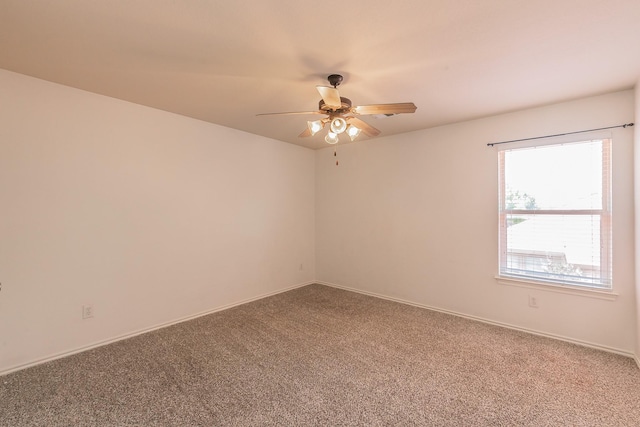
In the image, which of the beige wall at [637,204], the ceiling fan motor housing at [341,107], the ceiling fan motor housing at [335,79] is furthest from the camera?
the beige wall at [637,204]

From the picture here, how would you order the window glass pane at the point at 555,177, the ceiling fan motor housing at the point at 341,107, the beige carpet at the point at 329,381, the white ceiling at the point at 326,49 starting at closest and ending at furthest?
1. the white ceiling at the point at 326,49
2. the beige carpet at the point at 329,381
3. the ceiling fan motor housing at the point at 341,107
4. the window glass pane at the point at 555,177

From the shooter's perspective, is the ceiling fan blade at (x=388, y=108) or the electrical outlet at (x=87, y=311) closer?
the ceiling fan blade at (x=388, y=108)

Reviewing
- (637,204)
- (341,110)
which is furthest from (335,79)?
(637,204)

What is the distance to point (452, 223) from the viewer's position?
143 inches

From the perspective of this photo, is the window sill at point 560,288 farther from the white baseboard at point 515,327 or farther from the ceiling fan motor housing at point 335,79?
the ceiling fan motor housing at point 335,79

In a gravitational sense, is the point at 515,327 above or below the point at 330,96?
below

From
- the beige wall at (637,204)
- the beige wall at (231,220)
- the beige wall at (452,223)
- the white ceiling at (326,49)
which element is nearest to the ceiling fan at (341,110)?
the white ceiling at (326,49)

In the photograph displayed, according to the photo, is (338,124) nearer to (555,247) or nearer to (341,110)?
(341,110)

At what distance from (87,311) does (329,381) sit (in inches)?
92.1

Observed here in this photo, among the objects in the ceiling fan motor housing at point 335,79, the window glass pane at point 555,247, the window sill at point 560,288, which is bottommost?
the window sill at point 560,288

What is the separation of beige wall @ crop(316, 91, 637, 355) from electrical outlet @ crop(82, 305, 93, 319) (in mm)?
3241

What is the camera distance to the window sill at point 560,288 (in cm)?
268

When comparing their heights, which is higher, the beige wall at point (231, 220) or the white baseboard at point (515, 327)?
the beige wall at point (231, 220)

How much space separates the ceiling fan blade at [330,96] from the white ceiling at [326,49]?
0.30 metres
